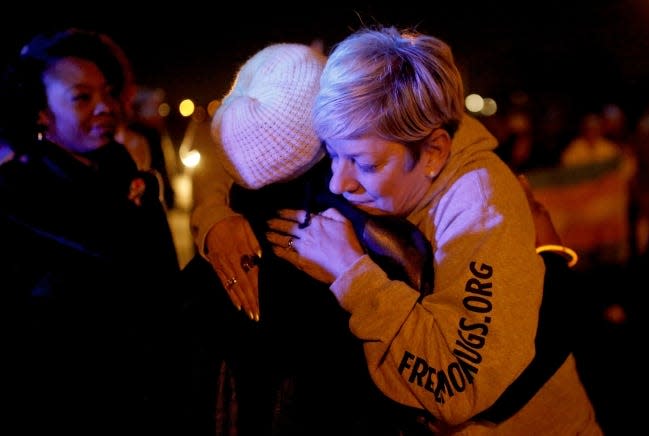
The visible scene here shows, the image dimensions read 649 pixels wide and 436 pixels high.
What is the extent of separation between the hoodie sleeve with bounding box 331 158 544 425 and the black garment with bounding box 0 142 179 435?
2.53ft

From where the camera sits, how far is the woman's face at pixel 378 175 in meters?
1.40

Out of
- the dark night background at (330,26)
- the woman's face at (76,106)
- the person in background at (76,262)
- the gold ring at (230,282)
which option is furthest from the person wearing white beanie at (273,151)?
the woman's face at (76,106)

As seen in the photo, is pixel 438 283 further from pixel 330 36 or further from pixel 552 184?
pixel 552 184

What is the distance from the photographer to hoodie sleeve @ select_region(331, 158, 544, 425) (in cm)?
125

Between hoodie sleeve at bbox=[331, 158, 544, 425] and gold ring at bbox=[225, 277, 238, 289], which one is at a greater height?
gold ring at bbox=[225, 277, 238, 289]

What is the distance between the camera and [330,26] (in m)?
3.36

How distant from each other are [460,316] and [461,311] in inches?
0.5

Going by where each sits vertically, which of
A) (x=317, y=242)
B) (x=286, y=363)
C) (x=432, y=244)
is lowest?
(x=286, y=363)

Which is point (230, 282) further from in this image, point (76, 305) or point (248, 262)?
point (76, 305)

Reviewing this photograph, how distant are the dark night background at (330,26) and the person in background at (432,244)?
93 cm

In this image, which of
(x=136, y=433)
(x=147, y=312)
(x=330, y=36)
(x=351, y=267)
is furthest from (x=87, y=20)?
(x=351, y=267)

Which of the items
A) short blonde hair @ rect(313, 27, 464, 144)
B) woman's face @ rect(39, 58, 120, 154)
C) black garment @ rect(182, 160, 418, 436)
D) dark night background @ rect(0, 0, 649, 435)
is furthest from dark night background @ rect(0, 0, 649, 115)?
black garment @ rect(182, 160, 418, 436)

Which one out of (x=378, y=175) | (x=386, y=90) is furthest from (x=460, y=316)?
(x=386, y=90)

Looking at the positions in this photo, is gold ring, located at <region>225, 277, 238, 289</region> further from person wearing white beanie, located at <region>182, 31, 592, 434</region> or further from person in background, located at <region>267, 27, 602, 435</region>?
person in background, located at <region>267, 27, 602, 435</region>
